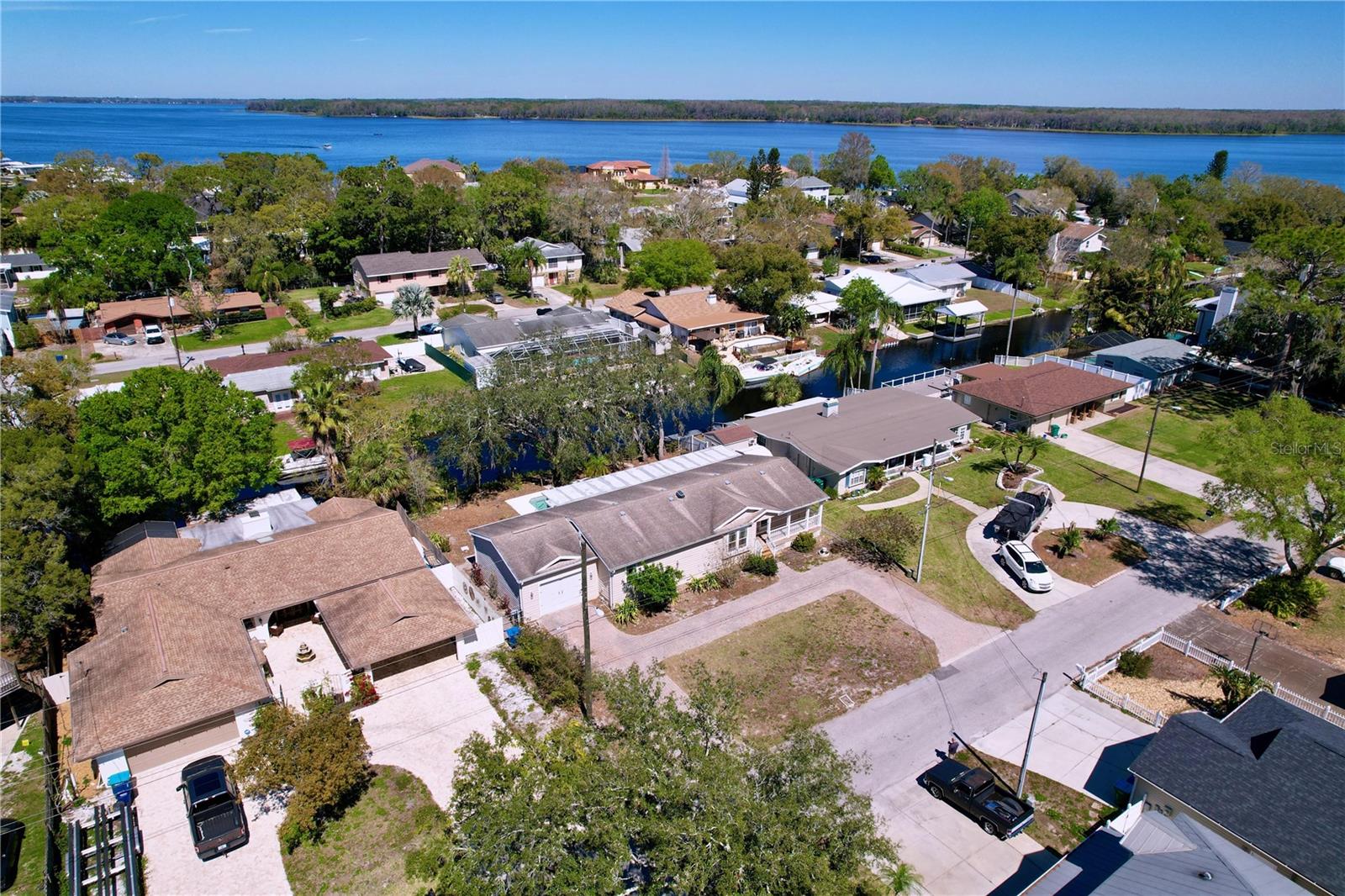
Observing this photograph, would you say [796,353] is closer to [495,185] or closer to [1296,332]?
[1296,332]

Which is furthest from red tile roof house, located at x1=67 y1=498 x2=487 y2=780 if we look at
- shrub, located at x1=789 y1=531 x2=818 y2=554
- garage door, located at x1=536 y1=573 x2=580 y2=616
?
shrub, located at x1=789 y1=531 x2=818 y2=554

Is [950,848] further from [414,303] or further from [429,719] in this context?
[414,303]

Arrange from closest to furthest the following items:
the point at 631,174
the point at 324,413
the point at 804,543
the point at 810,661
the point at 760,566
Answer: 1. the point at 810,661
2. the point at 760,566
3. the point at 804,543
4. the point at 324,413
5. the point at 631,174

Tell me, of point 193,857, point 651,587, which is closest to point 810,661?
point 651,587

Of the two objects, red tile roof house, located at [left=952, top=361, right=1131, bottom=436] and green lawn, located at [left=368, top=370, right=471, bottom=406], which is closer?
red tile roof house, located at [left=952, top=361, right=1131, bottom=436]

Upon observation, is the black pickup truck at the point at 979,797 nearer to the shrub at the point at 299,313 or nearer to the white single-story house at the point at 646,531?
the white single-story house at the point at 646,531

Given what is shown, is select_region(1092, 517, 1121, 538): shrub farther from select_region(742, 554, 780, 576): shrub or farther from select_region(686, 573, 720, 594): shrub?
select_region(686, 573, 720, 594): shrub
